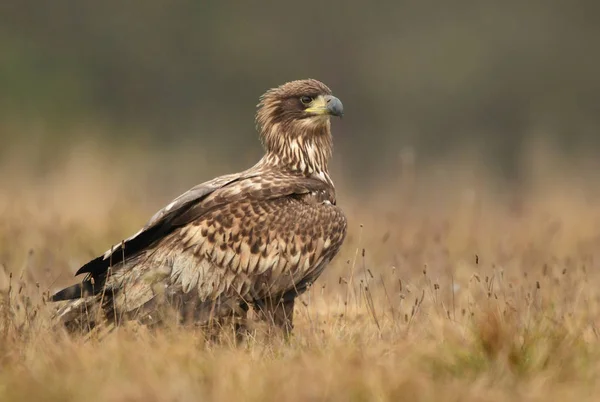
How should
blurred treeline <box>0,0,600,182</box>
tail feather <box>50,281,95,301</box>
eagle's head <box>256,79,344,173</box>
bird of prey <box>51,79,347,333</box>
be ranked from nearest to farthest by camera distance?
1. tail feather <box>50,281,95,301</box>
2. bird of prey <box>51,79,347,333</box>
3. eagle's head <box>256,79,344,173</box>
4. blurred treeline <box>0,0,600,182</box>

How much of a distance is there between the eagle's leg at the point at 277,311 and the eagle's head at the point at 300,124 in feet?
3.29

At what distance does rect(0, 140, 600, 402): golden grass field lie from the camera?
188 inches

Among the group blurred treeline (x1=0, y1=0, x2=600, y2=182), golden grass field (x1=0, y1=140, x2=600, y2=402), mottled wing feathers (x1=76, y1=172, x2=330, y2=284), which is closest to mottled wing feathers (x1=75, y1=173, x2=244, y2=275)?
mottled wing feathers (x1=76, y1=172, x2=330, y2=284)

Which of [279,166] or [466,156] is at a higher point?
[279,166]

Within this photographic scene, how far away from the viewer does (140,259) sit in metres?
6.39

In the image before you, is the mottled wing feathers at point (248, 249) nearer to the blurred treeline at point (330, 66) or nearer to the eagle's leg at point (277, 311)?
the eagle's leg at point (277, 311)

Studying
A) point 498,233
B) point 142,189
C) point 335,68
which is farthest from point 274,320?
point 335,68

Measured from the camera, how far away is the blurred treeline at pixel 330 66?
Result: 26.6 metres

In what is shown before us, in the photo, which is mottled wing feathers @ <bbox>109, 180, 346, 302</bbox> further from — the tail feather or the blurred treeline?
the blurred treeline

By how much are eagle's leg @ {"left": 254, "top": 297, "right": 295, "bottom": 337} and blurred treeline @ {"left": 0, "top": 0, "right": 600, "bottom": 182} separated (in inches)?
709

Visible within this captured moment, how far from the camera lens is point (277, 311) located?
21.2 ft

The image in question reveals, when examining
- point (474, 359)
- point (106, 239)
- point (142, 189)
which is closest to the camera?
point (474, 359)

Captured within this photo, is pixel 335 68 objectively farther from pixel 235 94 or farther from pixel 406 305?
pixel 406 305

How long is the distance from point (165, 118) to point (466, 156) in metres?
12.7
